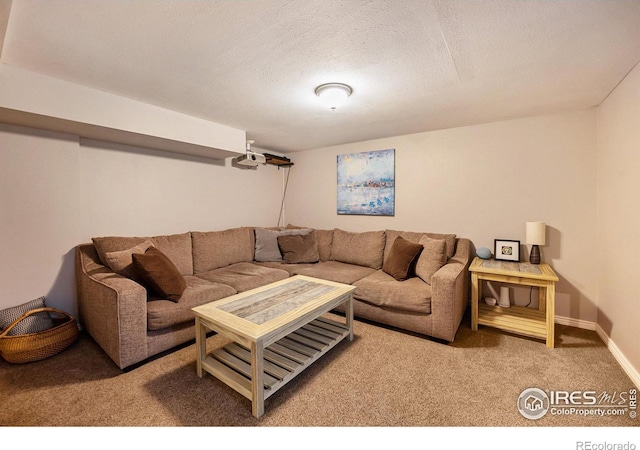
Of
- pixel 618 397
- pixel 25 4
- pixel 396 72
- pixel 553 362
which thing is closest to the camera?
pixel 25 4

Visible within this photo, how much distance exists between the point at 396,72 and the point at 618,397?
2.54 metres

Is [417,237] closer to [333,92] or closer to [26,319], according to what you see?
[333,92]

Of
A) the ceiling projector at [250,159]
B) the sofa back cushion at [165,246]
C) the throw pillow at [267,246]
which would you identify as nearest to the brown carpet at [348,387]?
the sofa back cushion at [165,246]

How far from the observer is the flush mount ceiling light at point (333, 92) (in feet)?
6.85

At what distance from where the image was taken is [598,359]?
2049 mm

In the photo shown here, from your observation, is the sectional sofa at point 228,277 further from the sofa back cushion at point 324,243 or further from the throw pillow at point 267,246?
the sofa back cushion at point 324,243

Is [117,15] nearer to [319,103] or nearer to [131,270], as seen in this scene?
[319,103]

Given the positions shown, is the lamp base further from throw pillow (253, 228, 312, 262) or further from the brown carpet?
throw pillow (253, 228, 312, 262)

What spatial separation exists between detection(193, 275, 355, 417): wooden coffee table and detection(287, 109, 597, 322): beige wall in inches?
71.4

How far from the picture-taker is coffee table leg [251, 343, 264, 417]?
4.91 feet

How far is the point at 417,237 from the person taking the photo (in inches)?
131

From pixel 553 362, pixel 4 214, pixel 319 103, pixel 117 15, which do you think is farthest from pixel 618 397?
pixel 4 214

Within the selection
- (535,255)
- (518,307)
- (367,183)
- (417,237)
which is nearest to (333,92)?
(367,183)

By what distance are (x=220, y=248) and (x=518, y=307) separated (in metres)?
3.48
